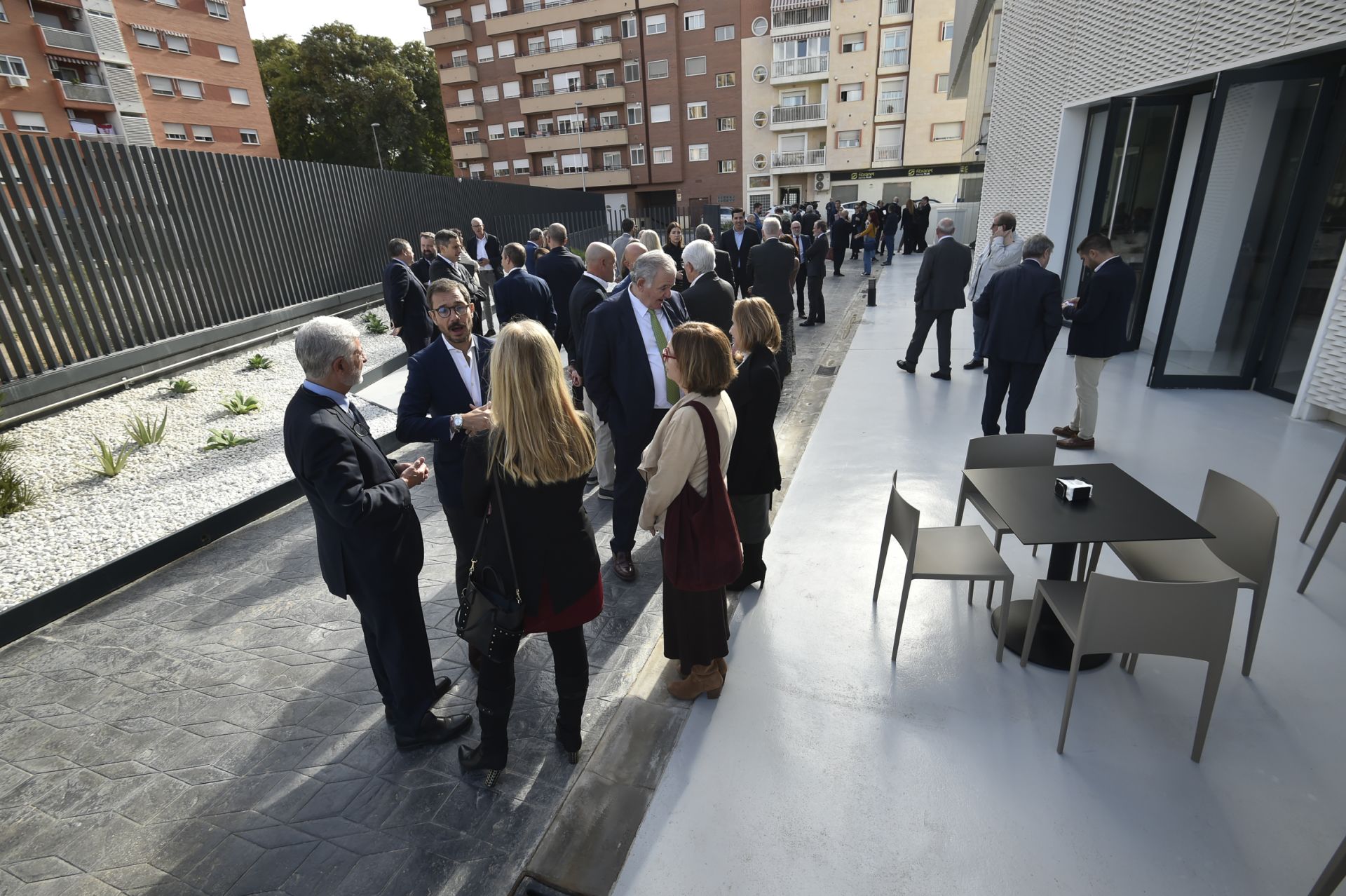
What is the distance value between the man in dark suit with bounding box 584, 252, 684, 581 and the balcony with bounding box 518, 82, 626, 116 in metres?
43.0

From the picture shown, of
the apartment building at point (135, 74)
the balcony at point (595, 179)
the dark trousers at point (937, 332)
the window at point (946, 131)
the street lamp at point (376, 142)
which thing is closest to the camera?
the dark trousers at point (937, 332)

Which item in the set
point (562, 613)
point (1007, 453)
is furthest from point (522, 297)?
point (1007, 453)

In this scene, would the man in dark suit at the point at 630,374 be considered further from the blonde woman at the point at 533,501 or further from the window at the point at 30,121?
the window at the point at 30,121

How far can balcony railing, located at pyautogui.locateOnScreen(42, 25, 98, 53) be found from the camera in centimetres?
2644

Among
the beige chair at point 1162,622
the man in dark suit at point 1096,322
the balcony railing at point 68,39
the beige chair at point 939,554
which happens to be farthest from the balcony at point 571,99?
the beige chair at point 1162,622

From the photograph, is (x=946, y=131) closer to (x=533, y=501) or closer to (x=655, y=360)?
(x=655, y=360)

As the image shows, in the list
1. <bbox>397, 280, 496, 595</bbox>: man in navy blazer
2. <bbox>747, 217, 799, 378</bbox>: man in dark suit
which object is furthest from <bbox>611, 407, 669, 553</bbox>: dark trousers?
<bbox>747, 217, 799, 378</bbox>: man in dark suit

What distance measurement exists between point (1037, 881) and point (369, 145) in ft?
163

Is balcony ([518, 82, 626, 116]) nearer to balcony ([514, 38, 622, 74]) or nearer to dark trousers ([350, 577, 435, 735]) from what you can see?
balcony ([514, 38, 622, 74])

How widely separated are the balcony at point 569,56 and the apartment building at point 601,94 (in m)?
0.06

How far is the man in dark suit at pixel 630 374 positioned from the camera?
3645mm

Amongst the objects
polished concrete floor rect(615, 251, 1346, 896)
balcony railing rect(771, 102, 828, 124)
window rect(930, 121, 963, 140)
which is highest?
balcony railing rect(771, 102, 828, 124)

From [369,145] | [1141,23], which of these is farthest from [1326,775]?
[369,145]

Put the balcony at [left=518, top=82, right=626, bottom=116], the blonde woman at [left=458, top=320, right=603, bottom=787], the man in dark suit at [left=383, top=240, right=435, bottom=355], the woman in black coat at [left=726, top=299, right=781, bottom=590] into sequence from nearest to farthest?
1. the blonde woman at [left=458, top=320, right=603, bottom=787]
2. the woman in black coat at [left=726, top=299, right=781, bottom=590]
3. the man in dark suit at [left=383, top=240, right=435, bottom=355]
4. the balcony at [left=518, top=82, right=626, bottom=116]
